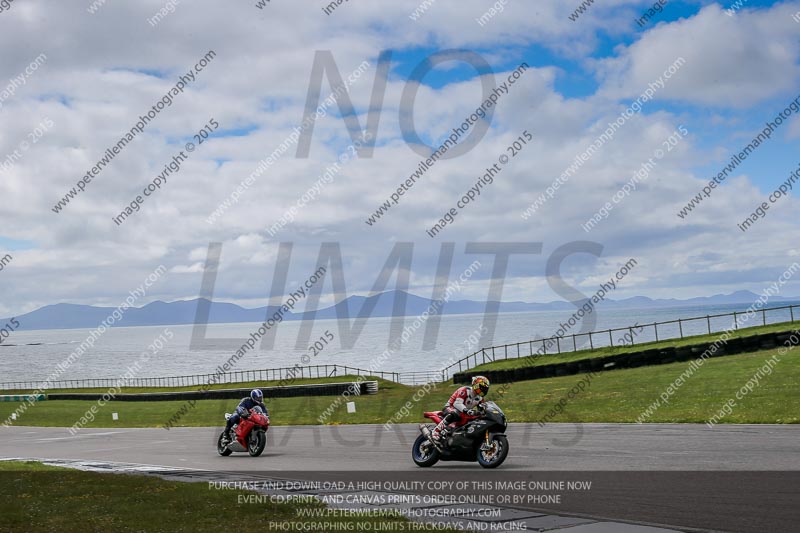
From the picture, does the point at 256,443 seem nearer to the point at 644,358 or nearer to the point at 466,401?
the point at 466,401

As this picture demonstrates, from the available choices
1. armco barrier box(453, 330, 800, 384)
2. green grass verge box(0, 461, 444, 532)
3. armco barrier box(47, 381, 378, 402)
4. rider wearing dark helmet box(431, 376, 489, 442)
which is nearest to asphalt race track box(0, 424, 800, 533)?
rider wearing dark helmet box(431, 376, 489, 442)

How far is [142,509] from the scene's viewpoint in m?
11.8

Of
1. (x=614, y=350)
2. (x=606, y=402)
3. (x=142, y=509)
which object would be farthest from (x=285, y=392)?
(x=142, y=509)

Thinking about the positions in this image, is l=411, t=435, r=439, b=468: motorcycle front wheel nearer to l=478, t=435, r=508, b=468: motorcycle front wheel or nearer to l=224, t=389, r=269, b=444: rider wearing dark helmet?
l=478, t=435, r=508, b=468: motorcycle front wheel

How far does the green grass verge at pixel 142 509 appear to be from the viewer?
10227 millimetres

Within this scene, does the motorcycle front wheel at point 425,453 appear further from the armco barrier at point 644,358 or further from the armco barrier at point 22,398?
the armco barrier at point 22,398

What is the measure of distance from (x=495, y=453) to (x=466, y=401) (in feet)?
3.80

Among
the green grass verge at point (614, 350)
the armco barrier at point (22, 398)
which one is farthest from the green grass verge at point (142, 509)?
the armco barrier at point (22, 398)

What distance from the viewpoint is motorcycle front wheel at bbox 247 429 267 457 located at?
21853 mm

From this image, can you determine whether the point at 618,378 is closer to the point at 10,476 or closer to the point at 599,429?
the point at 599,429

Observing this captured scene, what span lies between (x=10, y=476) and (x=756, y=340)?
29247 millimetres

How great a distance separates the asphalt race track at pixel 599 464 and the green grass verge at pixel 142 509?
2.37 meters

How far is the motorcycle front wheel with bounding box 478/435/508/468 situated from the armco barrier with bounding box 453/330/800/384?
880 inches

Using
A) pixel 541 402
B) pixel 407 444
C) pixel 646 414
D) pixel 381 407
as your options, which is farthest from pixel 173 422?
pixel 646 414
